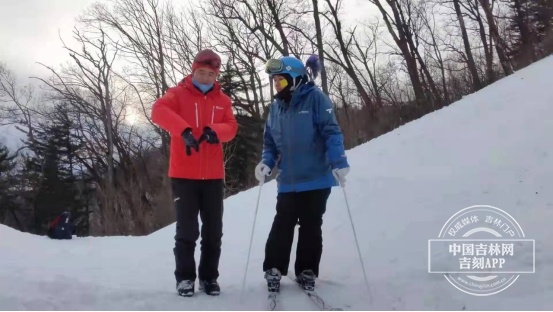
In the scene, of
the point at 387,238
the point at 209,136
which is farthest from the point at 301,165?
the point at 387,238

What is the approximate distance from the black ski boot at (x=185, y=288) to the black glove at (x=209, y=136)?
951mm

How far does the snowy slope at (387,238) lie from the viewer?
10.7 feet

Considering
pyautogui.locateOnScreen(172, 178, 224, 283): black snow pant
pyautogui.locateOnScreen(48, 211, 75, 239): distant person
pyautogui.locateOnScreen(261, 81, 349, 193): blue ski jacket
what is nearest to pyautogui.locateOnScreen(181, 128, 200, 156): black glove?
pyautogui.locateOnScreen(172, 178, 224, 283): black snow pant

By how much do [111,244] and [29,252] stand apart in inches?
57.4

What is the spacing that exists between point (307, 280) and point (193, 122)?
4.45ft

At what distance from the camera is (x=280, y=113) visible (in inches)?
146

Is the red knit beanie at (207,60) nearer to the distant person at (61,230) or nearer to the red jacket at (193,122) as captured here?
the red jacket at (193,122)

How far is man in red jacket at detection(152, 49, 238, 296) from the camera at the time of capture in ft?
11.4

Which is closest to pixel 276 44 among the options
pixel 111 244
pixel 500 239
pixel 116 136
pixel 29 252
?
pixel 116 136

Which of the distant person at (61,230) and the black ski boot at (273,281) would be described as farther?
→ the distant person at (61,230)

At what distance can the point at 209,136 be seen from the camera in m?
3.45

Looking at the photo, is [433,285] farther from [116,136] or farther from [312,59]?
[116,136]

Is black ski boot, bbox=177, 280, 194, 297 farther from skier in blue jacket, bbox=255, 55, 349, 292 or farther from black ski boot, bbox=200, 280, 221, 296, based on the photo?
skier in blue jacket, bbox=255, 55, 349, 292

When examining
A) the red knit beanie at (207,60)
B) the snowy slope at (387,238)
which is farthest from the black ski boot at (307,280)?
the red knit beanie at (207,60)
